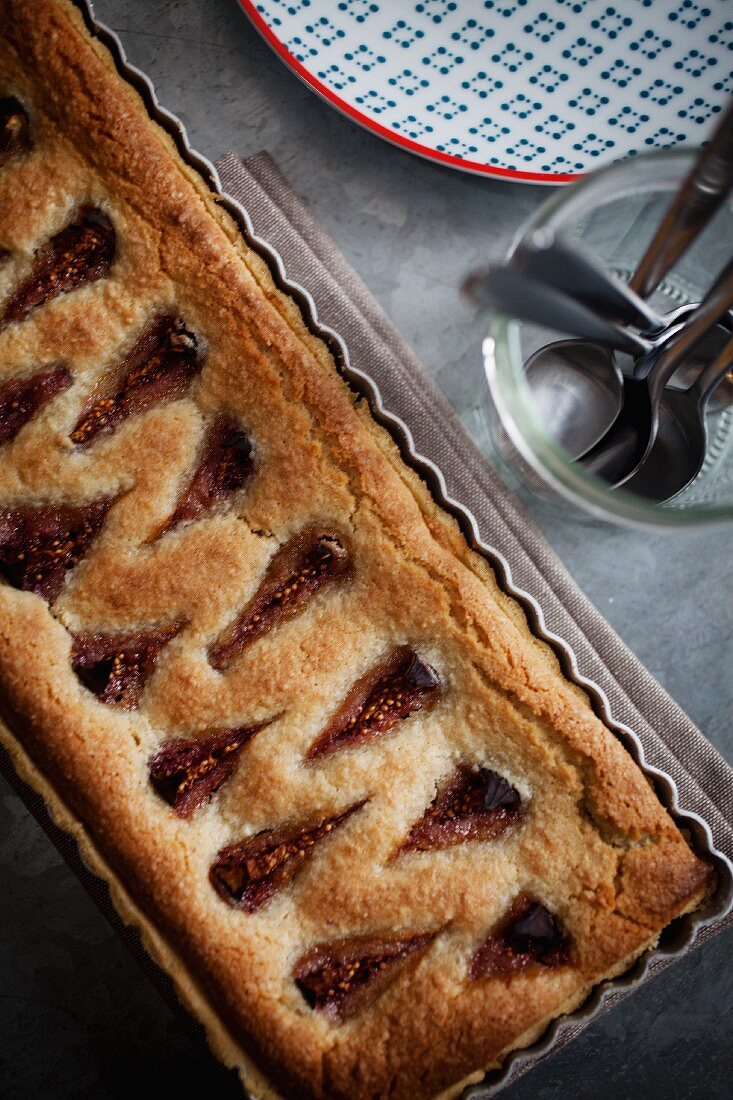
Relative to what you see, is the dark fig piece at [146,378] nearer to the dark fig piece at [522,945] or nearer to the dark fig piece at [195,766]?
the dark fig piece at [195,766]

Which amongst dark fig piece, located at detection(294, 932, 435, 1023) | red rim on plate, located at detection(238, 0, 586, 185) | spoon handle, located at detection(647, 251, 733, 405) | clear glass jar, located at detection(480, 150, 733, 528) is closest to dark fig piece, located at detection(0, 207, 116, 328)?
red rim on plate, located at detection(238, 0, 586, 185)

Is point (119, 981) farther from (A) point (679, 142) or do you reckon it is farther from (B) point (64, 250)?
(A) point (679, 142)

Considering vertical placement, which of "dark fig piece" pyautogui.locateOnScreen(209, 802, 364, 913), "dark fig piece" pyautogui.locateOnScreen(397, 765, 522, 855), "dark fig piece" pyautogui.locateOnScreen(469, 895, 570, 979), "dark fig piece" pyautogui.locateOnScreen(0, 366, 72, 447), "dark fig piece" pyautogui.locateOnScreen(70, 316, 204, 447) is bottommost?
"dark fig piece" pyautogui.locateOnScreen(469, 895, 570, 979)

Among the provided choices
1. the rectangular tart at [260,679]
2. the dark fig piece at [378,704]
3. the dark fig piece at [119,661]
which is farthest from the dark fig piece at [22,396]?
the dark fig piece at [378,704]

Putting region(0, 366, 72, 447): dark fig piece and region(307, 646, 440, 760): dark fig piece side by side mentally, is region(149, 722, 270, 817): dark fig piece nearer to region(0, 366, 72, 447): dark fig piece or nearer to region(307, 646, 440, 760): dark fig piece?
region(307, 646, 440, 760): dark fig piece

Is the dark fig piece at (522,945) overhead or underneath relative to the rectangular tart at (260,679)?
underneath

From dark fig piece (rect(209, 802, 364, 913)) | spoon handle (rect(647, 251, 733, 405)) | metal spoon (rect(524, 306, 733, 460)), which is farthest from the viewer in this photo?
metal spoon (rect(524, 306, 733, 460))
